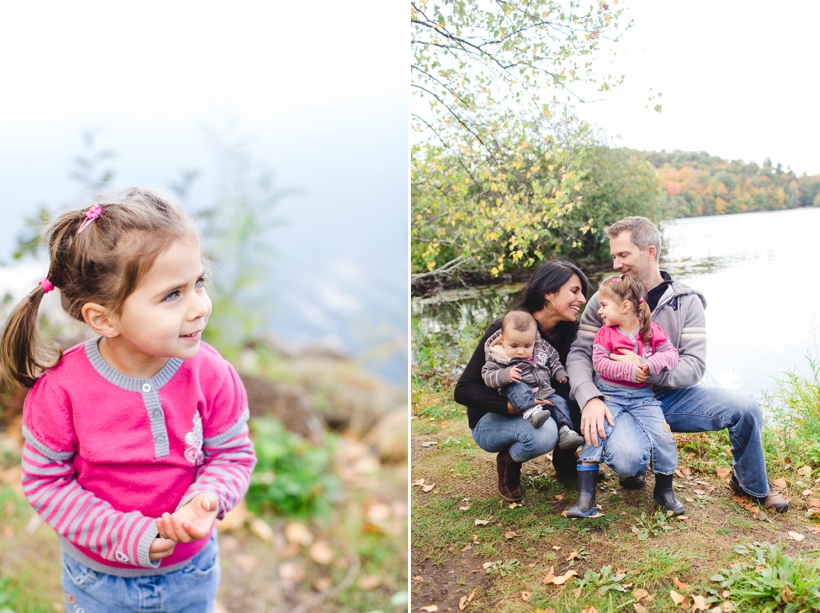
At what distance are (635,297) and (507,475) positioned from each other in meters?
0.88

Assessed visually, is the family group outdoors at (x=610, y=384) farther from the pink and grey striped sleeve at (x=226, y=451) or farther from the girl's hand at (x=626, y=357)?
the pink and grey striped sleeve at (x=226, y=451)

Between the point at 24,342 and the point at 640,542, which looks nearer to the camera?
the point at 24,342

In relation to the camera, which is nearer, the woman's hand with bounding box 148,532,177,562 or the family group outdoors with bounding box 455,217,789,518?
the woman's hand with bounding box 148,532,177,562

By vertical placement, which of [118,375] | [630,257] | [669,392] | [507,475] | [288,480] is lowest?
[288,480]

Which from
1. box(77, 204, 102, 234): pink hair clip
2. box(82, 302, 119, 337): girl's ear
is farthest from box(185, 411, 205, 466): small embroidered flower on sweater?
box(77, 204, 102, 234): pink hair clip

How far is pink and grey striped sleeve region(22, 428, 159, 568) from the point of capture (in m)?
1.56

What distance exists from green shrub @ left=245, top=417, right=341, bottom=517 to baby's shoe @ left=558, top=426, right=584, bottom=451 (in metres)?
1.21

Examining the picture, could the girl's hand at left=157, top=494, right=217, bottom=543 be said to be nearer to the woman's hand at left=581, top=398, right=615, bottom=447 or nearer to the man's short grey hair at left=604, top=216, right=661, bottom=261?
the woman's hand at left=581, top=398, right=615, bottom=447

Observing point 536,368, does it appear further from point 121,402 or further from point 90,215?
point 90,215

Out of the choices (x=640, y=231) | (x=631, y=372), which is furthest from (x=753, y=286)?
(x=631, y=372)

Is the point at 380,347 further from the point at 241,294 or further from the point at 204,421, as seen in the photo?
the point at 204,421

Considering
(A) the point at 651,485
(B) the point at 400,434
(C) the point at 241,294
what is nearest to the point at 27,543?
(C) the point at 241,294

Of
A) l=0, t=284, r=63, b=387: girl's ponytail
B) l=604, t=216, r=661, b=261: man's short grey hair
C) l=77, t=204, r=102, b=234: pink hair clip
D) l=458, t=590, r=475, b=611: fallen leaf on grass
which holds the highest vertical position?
l=77, t=204, r=102, b=234: pink hair clip

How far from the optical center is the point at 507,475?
8.77ft
